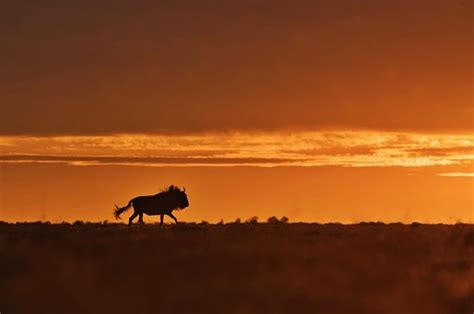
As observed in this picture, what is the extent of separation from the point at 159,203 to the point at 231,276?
27.1 m

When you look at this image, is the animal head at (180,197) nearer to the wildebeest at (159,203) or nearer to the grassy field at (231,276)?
the wildebeest at (159,203)

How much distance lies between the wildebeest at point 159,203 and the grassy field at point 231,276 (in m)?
18.1

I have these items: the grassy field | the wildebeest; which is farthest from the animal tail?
the grassy field

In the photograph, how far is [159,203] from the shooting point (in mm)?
45594

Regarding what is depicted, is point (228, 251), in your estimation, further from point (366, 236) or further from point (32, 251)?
point (366, 236)

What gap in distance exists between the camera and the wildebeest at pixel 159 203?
45500 millimetres

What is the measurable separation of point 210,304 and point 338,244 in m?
10.8

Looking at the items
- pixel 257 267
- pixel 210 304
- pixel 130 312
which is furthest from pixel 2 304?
pixel 257 267

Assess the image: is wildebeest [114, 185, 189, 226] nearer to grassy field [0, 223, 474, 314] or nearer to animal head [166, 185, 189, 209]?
animal head [166, 185, 189, 209]

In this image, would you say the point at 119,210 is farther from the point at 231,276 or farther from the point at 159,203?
the point at 231,276

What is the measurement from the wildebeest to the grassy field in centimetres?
1807

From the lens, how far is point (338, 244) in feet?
85.7

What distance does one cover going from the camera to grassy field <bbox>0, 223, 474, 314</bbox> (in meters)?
15.7

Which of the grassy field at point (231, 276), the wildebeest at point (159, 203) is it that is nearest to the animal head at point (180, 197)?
the wildebeest at point (159, 203)
